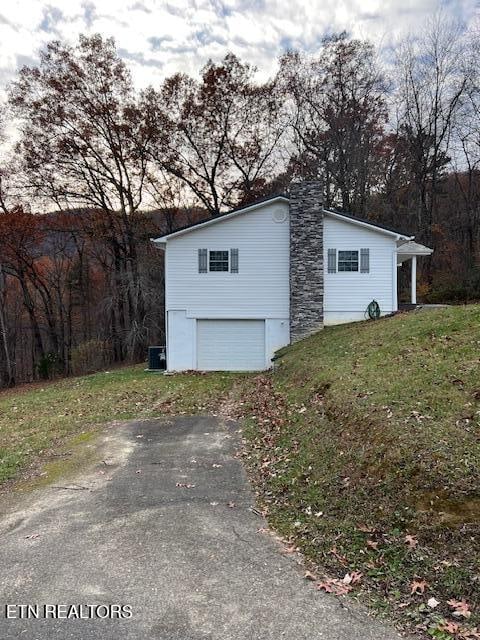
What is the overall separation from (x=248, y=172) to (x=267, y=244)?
11886 millimetres

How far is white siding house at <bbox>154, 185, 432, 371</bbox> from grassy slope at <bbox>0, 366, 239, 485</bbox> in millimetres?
1722

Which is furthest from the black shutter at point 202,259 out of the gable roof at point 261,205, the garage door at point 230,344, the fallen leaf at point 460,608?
the fallen leaf at point 460,608

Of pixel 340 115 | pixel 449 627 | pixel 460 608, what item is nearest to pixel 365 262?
pixel 340 115

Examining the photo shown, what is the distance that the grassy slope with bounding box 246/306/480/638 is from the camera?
3.49m

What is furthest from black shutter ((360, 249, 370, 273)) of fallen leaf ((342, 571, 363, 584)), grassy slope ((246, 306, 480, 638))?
fallen leaf ((342, 571, 363, 584))

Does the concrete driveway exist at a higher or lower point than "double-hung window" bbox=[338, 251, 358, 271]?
lower

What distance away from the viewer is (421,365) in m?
7.54

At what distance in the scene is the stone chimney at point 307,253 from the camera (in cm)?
1659

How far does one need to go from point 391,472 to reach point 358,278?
1306 centimetres

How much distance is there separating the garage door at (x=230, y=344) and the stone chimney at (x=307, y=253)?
1812mm

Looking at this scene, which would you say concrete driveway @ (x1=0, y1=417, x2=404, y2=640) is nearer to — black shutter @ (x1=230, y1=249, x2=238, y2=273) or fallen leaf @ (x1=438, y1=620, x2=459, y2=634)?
fallen leaf @ (x1=438, y1=620, x2=459, y2=634)

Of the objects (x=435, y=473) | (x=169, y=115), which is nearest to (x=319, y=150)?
(x=169, y=115)

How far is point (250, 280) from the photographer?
56.4ft

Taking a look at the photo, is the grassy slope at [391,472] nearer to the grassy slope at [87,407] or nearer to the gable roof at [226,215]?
the grassy slope at [87,407]
